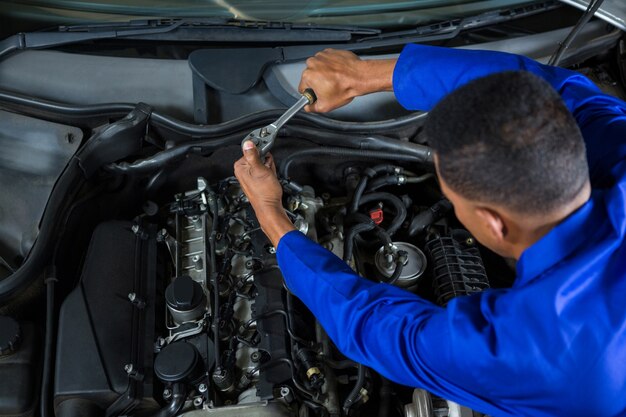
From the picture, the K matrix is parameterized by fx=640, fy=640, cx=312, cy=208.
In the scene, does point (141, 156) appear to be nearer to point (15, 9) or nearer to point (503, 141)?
point (15, 9)

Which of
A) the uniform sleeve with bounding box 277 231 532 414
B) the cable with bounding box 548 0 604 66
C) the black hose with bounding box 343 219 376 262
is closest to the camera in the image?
the uniform sleeve with bounding box 277 231 532 414

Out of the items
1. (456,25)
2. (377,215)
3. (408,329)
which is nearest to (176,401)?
(408,329)

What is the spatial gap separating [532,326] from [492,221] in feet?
0.62

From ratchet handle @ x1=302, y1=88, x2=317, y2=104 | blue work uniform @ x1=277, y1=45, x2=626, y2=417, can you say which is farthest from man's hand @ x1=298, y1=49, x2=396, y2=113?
blue work uniform @ x1=277, y1=45, x2=626, y2=417

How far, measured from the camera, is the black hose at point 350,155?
5.95ft

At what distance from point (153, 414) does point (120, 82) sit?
96 cm

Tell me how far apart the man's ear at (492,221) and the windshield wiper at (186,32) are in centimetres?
102

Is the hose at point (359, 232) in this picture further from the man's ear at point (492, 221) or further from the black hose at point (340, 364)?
the man's ear at point (492, 221)

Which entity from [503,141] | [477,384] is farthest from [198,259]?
[503,141]

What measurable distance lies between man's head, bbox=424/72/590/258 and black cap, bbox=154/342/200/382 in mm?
782

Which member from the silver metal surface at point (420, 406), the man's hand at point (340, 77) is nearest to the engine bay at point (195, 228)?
the silver metal surface at point (420, 406)

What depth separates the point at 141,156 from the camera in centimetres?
186

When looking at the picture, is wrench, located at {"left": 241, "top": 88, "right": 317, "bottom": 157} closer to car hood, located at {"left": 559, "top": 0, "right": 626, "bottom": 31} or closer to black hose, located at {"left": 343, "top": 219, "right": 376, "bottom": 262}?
black hose, located at {"left": 343, "top": 219, "right": 376, "bottom": 262}

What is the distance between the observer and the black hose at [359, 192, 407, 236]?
5.91 feet
